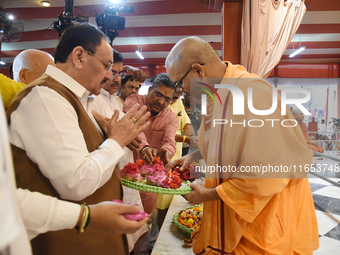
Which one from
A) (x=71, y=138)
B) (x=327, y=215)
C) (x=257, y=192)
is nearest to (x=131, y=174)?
(x=71, y=138)

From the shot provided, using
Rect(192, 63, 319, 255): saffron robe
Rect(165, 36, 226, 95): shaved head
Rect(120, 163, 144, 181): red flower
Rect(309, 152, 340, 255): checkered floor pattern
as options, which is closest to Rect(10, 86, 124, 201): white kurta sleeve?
Rect(120, 163, 144, 181): red flower

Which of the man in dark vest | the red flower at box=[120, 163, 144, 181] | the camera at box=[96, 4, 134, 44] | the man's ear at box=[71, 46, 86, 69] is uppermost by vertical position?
the camera at box=[96, 4, 134, 44]

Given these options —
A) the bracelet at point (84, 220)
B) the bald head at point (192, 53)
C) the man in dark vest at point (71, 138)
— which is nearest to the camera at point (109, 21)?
the bald head at point (192, 53)

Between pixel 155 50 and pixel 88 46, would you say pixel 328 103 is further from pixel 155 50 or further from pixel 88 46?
pixel 88 46

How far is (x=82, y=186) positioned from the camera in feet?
2.68

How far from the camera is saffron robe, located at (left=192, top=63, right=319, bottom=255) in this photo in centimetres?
105

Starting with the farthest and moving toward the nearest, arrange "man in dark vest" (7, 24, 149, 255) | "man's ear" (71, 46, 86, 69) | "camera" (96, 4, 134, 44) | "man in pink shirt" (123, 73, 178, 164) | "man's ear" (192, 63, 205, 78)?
1. "camera" (96, 4, 134, 44)
2. "man in pink shirt" (123, 73, 178, 164)
3. "man's ear" (192, 63, 205, 78)
4. "man's ear" (71, 46, 86, 69)
5. "man in dark vest" (7, 24, 149, 255)

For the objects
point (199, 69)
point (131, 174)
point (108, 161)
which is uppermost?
point (199, 69)

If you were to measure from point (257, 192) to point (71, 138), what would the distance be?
2.65ft

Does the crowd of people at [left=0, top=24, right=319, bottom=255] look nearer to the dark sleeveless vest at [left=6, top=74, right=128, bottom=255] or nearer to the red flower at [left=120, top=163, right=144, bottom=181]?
the dark sleeveless vest at [left=6, top=74, right=128, bottom=255]

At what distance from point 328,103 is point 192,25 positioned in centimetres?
926

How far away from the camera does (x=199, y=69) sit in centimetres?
136

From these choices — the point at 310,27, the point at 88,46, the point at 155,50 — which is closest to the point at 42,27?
the point at 155,50

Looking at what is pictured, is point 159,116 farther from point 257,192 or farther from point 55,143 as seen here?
point 55,143
